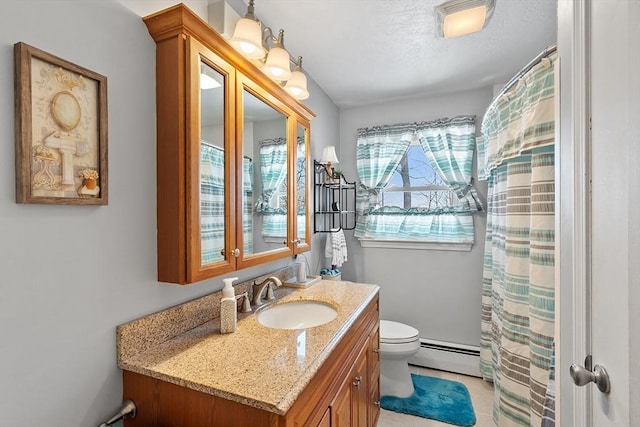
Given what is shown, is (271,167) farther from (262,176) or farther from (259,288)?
(259,288)

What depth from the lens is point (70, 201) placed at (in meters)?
0.77

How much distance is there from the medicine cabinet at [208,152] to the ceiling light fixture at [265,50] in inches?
2.0

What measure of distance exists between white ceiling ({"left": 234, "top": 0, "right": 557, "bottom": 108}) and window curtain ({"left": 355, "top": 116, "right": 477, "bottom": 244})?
0.35m

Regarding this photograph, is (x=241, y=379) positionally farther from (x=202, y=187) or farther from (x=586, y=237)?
(x=586, y=237)

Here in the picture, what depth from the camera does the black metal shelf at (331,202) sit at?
2316 mm

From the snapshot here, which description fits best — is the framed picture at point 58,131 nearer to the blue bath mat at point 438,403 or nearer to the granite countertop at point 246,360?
the granite countertop at point 246,360

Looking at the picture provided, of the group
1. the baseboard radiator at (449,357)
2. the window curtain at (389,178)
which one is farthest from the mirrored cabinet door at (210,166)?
the baseboard radiator at (449,357)

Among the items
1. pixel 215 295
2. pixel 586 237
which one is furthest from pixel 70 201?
pixel 586 237

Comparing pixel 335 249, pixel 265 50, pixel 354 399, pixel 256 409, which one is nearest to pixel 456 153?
pixel 335 249

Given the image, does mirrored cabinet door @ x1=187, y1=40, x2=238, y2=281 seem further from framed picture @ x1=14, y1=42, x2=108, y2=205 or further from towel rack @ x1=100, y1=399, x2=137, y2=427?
towel rack @ x1=100, y1=399, x2=137, y2=427

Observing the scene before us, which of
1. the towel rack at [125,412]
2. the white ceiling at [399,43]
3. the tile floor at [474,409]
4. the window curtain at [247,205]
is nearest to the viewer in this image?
the towel rack at [125,412]

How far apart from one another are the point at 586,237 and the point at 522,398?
1.29 m

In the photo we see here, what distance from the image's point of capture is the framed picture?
0.68m

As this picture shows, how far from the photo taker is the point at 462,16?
60.2 inches
